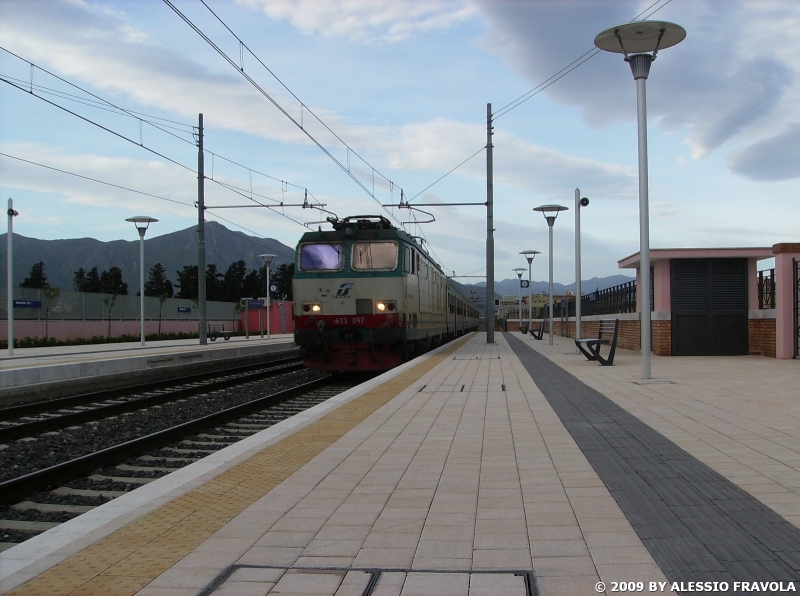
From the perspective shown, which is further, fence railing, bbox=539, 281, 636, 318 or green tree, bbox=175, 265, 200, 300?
green tree, bbox=175, 265, 200, 300

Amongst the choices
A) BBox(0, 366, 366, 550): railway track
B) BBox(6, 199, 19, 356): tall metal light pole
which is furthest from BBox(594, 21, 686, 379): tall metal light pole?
BBox(6, 199, 19, 356): tall metal light pole

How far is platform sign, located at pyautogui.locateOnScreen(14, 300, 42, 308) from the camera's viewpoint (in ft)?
105

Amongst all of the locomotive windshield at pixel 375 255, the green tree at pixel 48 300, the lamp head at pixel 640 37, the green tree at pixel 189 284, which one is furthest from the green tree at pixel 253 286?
the lamp head at pixel 640 37

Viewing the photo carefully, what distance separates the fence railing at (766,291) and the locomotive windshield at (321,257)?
33.2 feet

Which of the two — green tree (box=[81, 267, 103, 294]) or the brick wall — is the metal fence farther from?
green tree (box=[81, 267, 103, 294])

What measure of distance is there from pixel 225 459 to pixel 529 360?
12.9m

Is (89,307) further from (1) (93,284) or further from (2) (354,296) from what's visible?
(1) (93,284)

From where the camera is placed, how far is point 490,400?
9.48m

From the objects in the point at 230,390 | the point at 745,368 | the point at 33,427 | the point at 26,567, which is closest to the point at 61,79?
the point at 230,390

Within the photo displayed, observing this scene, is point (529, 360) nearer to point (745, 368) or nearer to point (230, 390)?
point (745, 368)

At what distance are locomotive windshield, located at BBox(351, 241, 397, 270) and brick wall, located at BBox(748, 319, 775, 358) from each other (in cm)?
882

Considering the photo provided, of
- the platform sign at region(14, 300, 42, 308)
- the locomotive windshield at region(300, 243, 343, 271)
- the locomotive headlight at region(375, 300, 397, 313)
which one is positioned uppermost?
the locomotive windshield at region(300, 243, 343, 271)

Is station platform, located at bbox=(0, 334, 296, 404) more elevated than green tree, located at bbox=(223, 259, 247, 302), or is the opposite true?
green tree, located at bbox=(223, 259, 247, 302)

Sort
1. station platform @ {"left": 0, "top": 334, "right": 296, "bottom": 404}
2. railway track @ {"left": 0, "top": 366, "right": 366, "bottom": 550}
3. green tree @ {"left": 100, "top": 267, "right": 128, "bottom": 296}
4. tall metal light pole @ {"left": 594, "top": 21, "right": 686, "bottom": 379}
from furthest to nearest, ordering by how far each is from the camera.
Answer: green tree @ {"left": 100, "top": 267, "right": 128, "bottom": 296}, station platform @ {"left": 0, "top": 334, "right": 296, "bottom": 404}, tall metal light pole @ {"left": 594, "top": 21, "right": 686, "bottom": 379}, railway track @ {"left": 0, "top": 366, "right": 366, "bottom": 550}
